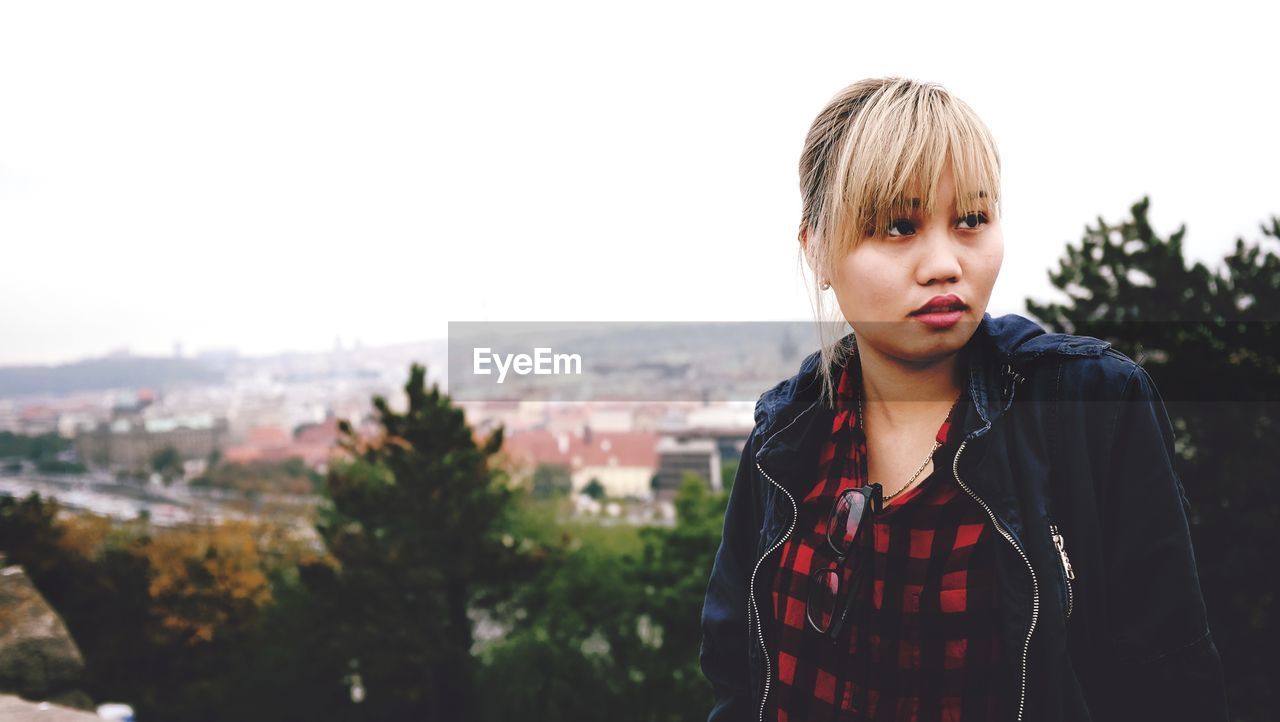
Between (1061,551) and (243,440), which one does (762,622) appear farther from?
(243,440)

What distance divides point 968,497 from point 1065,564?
→ 115mm

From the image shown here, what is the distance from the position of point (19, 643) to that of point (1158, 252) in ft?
55.1

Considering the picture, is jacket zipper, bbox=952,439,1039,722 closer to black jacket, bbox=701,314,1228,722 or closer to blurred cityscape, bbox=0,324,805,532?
black jacket, bbox=701,314,1228,722

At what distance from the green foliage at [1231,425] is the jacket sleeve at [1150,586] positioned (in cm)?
1041

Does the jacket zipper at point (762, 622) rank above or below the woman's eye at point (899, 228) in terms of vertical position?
below

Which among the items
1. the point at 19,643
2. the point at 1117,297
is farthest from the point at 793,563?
the point at 1117,297

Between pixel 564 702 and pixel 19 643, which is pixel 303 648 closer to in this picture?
pixel 564 702

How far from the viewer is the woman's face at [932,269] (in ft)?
2.87

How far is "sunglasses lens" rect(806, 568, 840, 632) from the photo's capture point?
3.20ft

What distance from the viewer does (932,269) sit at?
866 mm

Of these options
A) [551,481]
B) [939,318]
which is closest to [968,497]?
[939,318]

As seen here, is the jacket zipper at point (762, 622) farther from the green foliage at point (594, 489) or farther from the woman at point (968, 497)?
the green foliage at point (594, 489)

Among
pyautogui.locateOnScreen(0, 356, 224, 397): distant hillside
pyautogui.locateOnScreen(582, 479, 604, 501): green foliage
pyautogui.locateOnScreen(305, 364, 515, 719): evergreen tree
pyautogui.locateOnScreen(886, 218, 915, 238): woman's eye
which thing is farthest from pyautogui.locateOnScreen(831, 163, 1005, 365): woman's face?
pyautogui.locateOnScreen(582, 479, 604, 501): green foliage
